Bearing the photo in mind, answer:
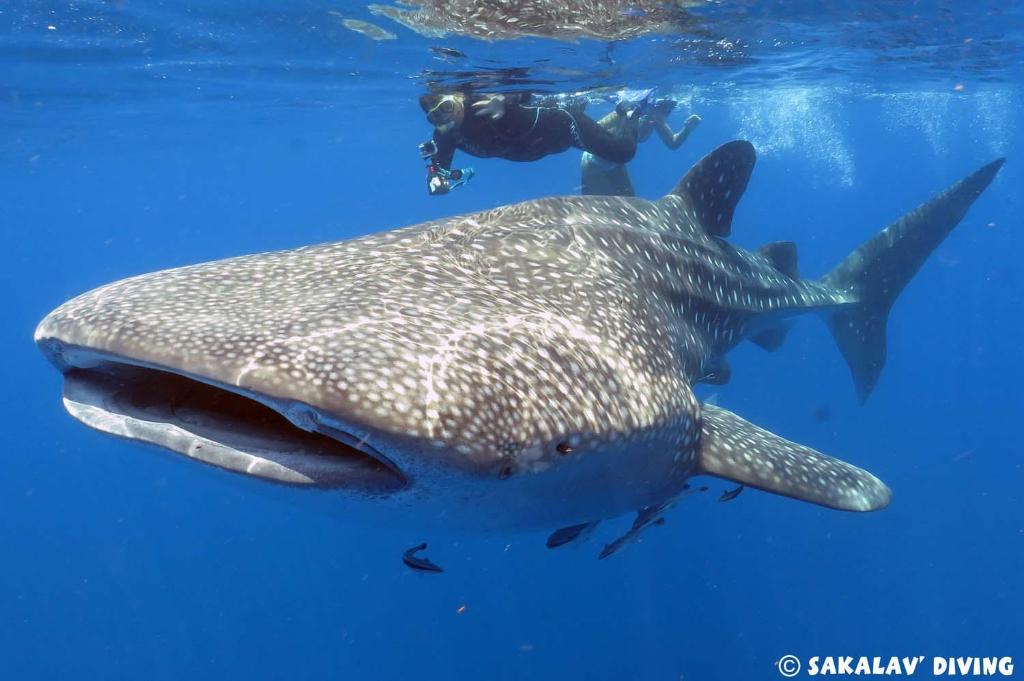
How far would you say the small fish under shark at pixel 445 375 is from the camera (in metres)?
2.21

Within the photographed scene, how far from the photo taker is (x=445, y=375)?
2.41 m

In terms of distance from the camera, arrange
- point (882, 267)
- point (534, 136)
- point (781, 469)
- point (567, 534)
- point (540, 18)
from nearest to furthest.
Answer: point (781, 469) → point (567, 534) → point (882, 267) → point (534, 136) → point (540, 18)

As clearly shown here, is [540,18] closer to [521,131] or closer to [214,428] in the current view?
[521,131]

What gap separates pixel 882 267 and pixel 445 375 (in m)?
8.42

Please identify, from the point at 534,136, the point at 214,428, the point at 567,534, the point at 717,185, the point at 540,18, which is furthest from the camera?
the point at 540,18

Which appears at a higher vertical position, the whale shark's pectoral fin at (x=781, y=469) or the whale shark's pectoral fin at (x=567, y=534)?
the whale shark's pectoral fin at (x=781, y=469)

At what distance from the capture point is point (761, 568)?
18.5 m

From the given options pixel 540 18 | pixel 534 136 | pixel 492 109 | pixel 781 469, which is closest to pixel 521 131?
pixel 534 136

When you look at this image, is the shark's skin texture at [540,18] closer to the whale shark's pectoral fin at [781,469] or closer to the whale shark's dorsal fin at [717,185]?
the whale shark's dorsal fin at [717,185]

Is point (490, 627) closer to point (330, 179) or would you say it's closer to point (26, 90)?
point (26, 90)

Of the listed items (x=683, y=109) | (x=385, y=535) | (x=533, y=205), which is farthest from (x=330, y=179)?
(x=533, y=205)

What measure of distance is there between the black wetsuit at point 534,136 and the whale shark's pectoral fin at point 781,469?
6769 mm

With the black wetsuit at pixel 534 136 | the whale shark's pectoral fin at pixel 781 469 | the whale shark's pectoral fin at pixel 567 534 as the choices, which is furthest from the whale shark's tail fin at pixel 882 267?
the whale shark's pectoral fin at pixel 567 534

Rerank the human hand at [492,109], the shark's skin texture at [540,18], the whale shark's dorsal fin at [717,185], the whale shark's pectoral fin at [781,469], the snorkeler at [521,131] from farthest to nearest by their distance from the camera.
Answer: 1. the shark's skin texture at [540,18]
2. the human hand at [492,109]
3. the snorkeler at [521,131]
4. the whale shark's dorsal fin at [717,185]
5. the whale shark's pectoral fin at [781,469]
